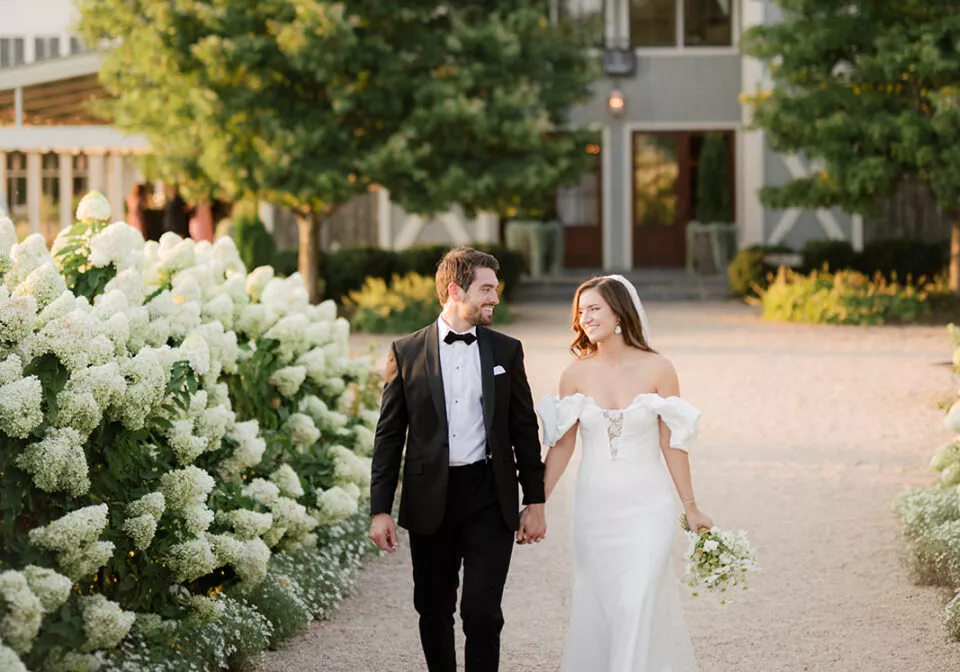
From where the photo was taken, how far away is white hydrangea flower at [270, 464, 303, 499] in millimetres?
Answer: 6395

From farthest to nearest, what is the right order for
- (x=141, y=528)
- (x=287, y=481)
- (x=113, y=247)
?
1. (x=287, y=481)
2. (x=113, y=247)
3. (x=141, y=528)

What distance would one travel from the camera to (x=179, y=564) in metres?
5.09

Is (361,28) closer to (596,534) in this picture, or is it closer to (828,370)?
(828,370)

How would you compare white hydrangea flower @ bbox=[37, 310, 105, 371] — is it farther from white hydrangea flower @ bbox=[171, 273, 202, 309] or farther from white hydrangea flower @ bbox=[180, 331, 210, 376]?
white hydrangea flower @ bbox=[171, 273, 202, 309]

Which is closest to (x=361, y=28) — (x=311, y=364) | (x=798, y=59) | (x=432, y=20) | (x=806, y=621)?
(x=432, y=20)

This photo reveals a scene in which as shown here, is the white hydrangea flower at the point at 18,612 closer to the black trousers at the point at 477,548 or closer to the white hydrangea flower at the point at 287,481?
the black trousers at the point at 477,548

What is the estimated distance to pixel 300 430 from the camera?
7148 mm

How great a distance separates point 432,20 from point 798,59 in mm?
4871

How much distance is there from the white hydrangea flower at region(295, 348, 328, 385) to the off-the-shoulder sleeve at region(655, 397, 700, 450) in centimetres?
303

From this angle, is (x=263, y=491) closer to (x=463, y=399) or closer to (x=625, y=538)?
(x=463, y=399)

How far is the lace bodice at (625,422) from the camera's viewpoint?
4863 mm

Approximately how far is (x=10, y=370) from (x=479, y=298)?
142cm

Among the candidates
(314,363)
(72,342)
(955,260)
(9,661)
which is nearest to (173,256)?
(314,363)

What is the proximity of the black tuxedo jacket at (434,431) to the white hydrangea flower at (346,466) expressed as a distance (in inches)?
92.0
